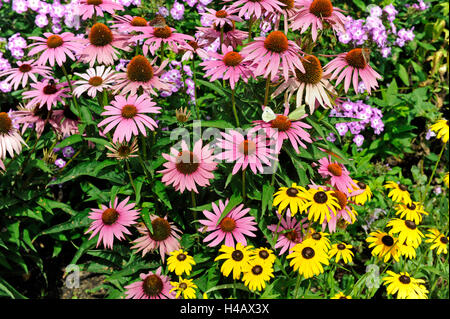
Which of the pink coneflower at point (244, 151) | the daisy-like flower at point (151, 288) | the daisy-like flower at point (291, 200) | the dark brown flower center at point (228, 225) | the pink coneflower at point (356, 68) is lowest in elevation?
the daisy-like flower at point (151, 288)

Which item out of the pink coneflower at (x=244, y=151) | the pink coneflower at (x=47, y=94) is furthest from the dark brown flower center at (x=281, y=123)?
the pink coneflower at (x=47, y=94)

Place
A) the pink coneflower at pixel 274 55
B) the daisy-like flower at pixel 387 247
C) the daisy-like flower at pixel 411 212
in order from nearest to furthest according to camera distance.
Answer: the pink coneflower at pixel 274 55 < the daisy-like flower at pixel 387 247 < the daisy-like flower at pixel 411 212

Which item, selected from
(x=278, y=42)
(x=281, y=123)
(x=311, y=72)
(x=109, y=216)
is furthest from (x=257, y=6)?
(x=109, y=216)

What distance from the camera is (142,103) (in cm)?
231

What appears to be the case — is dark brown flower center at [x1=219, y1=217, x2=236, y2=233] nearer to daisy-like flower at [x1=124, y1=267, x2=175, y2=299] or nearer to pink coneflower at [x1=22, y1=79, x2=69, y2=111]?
daisy-like flower at [x1=124, y1=267, x2=175, y2=299]

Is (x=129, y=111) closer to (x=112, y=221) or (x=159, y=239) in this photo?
(x=112, y=221)

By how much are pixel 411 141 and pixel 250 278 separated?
2963mm

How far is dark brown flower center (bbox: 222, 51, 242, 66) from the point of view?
7.60ft

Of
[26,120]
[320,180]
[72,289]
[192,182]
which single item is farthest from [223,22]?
[72,289]

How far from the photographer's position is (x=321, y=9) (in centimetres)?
227

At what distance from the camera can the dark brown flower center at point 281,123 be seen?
224cm

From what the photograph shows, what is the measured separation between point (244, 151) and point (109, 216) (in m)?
0.91

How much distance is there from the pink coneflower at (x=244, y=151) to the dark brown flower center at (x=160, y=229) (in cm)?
63

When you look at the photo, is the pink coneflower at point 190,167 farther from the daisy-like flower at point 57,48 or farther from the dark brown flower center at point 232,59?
the daisy-like flower at point 57,48
